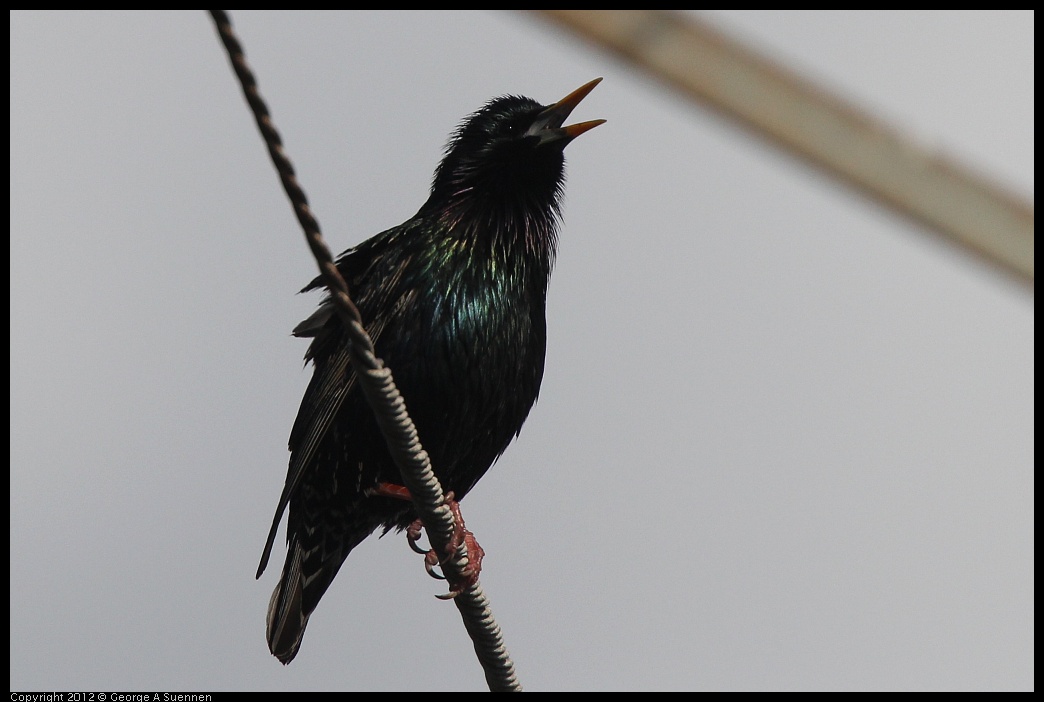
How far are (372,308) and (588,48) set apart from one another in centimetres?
235

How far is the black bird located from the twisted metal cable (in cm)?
70

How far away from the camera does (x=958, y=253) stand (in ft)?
7.70

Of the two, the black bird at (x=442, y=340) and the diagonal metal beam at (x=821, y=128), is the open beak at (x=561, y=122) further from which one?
the diagonal metal beam at (x=821, y=128)

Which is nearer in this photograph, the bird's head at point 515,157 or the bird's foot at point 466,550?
the bird's foot at point 466,550

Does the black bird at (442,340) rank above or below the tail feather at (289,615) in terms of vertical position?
above

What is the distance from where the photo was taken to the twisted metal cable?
93.7 inches

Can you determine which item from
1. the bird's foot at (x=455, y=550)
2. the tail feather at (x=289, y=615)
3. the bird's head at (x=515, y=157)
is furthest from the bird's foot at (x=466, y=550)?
the bird's head at (x=515, y=157)

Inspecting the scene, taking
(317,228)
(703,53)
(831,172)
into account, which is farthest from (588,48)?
(317,228)

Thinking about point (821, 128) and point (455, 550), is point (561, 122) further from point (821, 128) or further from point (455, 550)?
point (821, 128)

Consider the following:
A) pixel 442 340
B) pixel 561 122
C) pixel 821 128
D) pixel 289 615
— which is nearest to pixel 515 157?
pixel 561 122

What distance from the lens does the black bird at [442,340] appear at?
14.2 ft

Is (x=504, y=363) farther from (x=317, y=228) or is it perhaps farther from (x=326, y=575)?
(x=317, y=228)

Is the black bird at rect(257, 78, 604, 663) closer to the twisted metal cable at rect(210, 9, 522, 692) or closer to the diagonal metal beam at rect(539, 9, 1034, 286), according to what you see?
the twisted metal cable at rect(210, 9, 522, 692)

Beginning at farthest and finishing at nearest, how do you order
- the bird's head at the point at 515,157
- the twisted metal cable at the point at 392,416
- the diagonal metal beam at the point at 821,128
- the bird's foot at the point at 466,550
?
1. the bird's head at the point at 515,157
2. the bird's foot at the point at 466,550
3. the twisted metal cable at the point at 392,416
4. the diagonal metal beam at the point at 821,128
